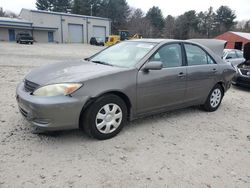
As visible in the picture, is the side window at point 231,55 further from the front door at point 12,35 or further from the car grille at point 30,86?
the front door at point 12,35

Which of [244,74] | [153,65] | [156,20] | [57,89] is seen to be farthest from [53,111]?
[156,20]

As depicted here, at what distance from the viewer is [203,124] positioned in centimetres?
510

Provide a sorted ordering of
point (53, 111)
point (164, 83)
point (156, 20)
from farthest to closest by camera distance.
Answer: point (156, 20)
point (164, 83)
point (53, 111)

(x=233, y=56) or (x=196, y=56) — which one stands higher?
(x=196, y=56)

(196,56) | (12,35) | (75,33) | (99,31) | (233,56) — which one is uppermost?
(99,31)

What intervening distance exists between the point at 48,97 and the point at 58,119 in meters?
0.32

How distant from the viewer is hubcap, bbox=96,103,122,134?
3953 mm

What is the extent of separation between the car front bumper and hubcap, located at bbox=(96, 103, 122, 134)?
35 centimetres

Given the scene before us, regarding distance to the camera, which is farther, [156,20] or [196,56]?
[156,20]

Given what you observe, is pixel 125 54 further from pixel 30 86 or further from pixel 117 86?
pixel 30 86

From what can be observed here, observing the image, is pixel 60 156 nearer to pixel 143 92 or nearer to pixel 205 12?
pixel 143 92

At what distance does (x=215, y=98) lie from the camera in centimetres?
598

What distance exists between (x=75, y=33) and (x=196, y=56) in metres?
53.1

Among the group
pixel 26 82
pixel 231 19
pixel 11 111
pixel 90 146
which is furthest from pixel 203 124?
pixel 231 19
